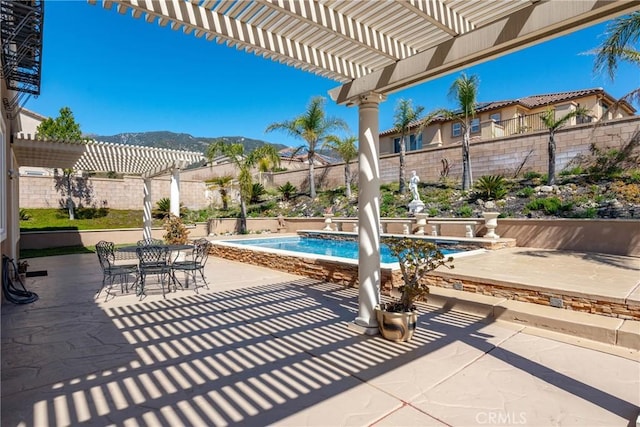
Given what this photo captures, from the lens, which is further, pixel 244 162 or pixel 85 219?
pixel 244 162

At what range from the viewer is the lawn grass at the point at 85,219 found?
17.9 m

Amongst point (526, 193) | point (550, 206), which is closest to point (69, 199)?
point (526, 193)

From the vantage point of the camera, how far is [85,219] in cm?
1967

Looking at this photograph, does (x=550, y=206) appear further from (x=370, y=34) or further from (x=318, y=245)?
(x=370, y=34)

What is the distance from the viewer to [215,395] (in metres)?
3.11

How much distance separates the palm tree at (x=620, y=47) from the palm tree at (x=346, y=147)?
1397 centimetres

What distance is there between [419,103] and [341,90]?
1577 centimetres

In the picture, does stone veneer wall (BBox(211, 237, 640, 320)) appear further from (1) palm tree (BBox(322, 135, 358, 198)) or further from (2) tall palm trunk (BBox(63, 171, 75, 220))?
(2) tall palm trunk (BBox(63, 171, 75, 220))

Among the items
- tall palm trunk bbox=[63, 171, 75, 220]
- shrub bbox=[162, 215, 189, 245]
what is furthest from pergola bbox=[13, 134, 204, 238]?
tall palm trunk bbox=[63, 171, 75, 220]

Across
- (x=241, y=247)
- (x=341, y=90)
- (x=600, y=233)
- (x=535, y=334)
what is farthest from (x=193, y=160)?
(x=600, y=233)

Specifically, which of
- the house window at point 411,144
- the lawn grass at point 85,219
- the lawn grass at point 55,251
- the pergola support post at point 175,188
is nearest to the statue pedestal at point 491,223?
the pergola support post at point 175,188

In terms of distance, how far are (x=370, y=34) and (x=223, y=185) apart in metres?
19.4

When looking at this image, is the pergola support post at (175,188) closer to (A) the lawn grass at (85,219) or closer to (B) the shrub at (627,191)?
(A) the lawn grass at (85,219)

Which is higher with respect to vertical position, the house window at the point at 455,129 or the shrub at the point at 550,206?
the house window at the point at 455,129
